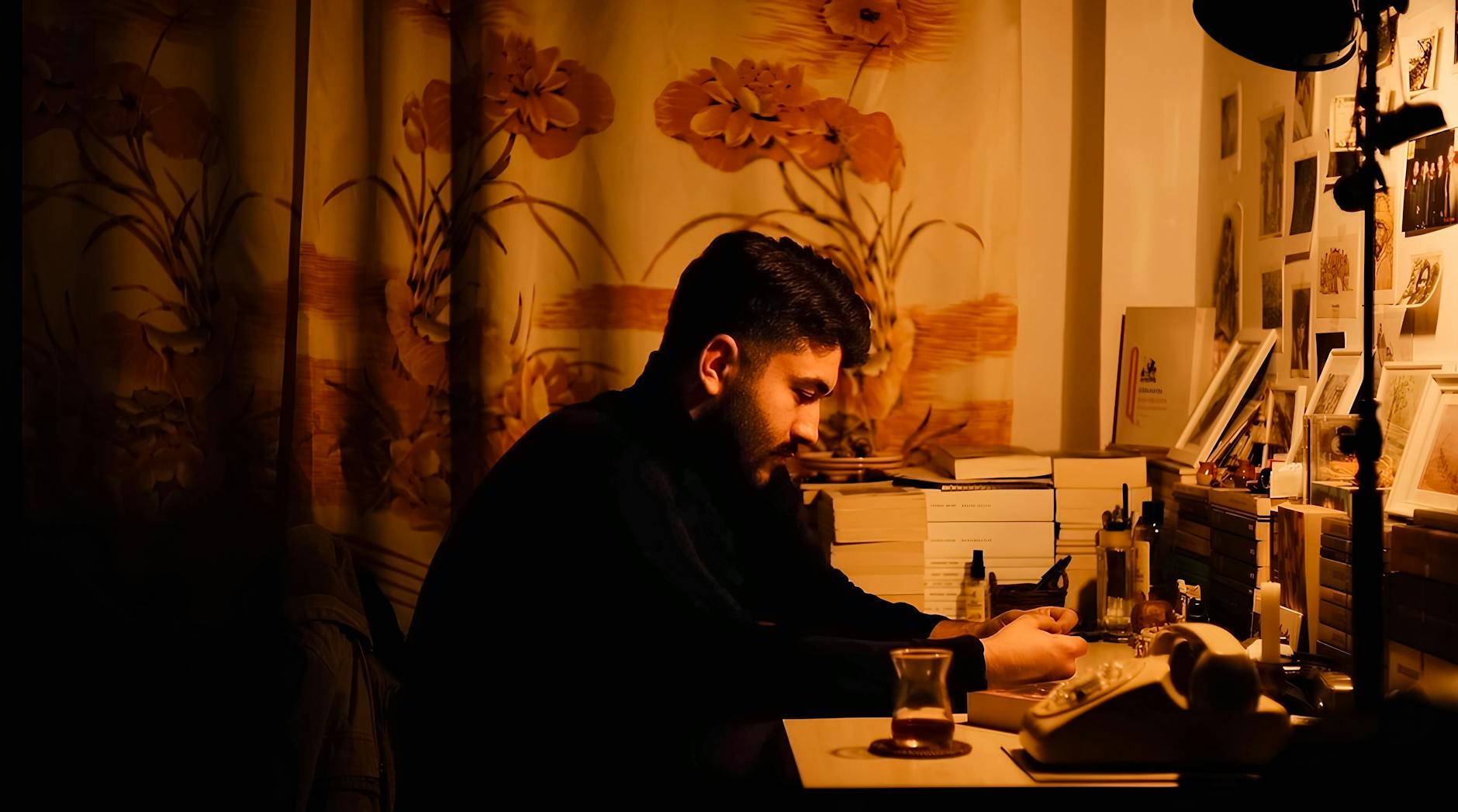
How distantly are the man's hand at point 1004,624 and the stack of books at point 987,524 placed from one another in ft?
2.04

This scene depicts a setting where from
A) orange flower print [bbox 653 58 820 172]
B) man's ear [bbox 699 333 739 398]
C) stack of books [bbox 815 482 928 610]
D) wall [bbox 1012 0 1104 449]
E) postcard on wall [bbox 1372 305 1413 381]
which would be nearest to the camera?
man's ear [bbox 699 333 739 398]

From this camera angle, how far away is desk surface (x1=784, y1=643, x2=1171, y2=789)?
1265mm

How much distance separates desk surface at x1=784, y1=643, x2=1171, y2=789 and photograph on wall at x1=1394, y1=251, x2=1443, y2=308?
3.36ft

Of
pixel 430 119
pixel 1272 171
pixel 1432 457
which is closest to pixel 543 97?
pixel 430 119

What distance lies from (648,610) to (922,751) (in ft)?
1.36

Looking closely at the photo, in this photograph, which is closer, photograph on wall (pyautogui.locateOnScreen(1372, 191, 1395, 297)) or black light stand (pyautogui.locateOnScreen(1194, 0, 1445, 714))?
black light stand (pyautogui.locateOnScreen(1194, 0, 1445, 714))

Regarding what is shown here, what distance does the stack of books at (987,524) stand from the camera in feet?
8.54

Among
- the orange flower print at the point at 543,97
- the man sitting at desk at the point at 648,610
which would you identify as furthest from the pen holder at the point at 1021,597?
the orange flower print at the point at 543,97

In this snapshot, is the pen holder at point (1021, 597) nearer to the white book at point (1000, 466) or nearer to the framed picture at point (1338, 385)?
the white book at point (1000, 466)

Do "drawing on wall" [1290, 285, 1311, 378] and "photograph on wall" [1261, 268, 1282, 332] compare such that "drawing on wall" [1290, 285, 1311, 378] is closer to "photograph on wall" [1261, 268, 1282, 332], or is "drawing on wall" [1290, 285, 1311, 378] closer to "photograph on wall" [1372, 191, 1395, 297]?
"photograph on wall" [1261, 268, 1282, 332]

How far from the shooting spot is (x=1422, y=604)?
5.09 feet

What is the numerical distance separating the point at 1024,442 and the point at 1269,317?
64cm

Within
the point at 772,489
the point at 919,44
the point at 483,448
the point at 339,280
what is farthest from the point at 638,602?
the point at 919,44

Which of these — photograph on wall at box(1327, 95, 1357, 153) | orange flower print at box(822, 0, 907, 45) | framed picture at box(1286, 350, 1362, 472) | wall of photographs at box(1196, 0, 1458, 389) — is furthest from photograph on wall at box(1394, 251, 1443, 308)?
orange flower print at box(822, 0, 907, 45)
